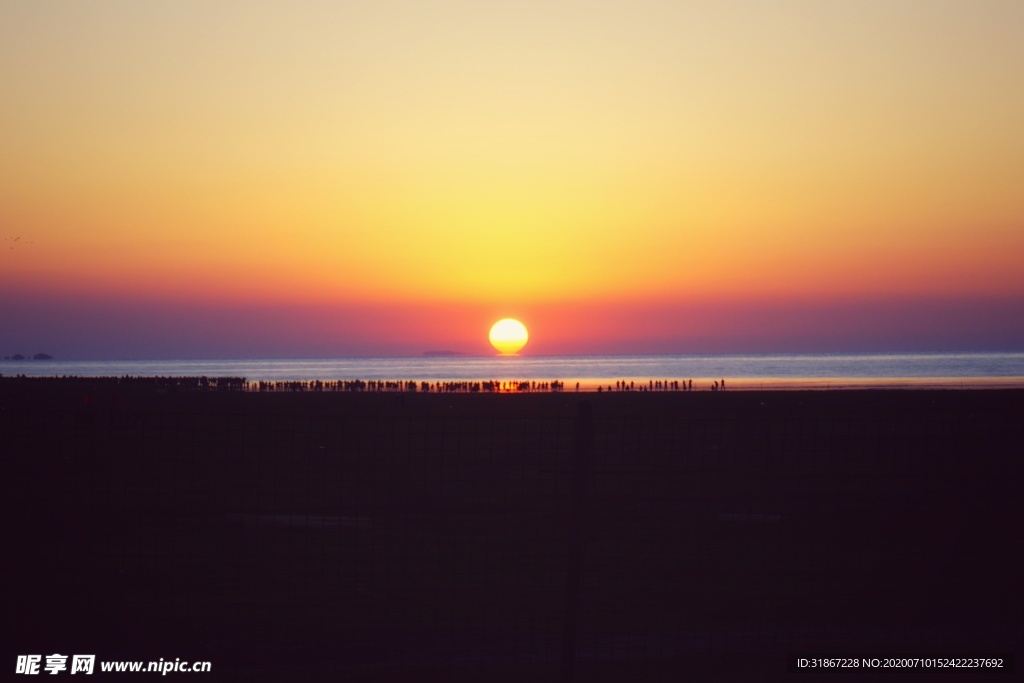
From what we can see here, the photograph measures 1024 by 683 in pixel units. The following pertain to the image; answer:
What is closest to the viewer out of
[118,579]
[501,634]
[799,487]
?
[501,634]

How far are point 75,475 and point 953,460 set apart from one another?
836 inches

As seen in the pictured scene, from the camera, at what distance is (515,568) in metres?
11.3

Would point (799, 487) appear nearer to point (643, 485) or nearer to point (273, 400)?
point (643, 485)

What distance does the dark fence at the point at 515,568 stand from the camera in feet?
25.6

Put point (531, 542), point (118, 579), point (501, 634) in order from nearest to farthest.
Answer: point (501, 634) < point (118, 579) < point (531, 542)

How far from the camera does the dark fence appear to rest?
7.79m

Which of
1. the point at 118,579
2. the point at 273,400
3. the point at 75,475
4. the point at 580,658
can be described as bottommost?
the point at 580,658

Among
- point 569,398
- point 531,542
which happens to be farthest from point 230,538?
point 569,398

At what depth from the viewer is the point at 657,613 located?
913 cm

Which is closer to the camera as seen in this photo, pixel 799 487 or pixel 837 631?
pixel 837 631

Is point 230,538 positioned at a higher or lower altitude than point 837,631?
higher

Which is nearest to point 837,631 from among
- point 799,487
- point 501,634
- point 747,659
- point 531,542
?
point 747,659

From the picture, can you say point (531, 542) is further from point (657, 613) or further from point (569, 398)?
point (569, 398)

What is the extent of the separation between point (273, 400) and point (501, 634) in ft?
155
